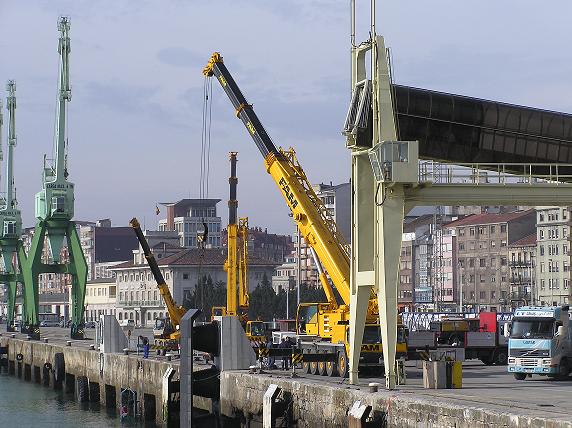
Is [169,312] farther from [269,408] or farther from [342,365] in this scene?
[269,408]

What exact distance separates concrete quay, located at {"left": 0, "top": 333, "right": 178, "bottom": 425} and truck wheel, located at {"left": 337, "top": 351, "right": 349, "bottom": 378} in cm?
623

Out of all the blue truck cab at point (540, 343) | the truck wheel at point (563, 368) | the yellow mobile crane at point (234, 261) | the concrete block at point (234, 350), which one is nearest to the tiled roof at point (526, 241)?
the yellow mobile crane at point (234, 261)

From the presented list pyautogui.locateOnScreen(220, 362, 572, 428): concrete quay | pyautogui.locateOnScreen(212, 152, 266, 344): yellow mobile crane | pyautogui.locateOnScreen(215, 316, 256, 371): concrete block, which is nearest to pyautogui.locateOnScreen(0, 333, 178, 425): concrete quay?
pyautogui.locateOnScreen(215, 316, 256, 371): concrete block

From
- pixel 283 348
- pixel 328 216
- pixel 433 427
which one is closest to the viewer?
pixel 433 427

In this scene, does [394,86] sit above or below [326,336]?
above

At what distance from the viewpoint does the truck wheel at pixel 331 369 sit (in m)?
47.0

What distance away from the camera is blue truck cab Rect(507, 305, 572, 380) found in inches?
1828

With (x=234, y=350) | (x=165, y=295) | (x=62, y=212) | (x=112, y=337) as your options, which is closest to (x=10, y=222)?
(x=62, y=212)

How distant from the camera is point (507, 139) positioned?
146 feet

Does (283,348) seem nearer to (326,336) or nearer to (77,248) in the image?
(326,336)

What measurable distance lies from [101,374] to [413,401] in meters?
36.9

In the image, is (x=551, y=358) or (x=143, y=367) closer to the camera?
(x=551, y=358)

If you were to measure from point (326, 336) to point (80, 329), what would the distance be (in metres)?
57.0

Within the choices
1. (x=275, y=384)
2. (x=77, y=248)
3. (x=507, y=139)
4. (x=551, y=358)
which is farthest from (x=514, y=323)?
(x=77, y=248)
